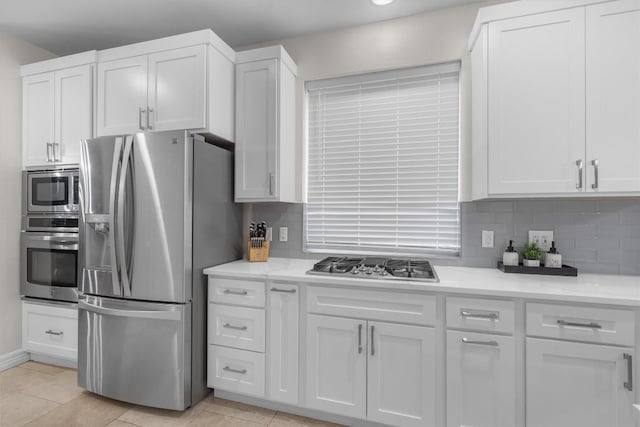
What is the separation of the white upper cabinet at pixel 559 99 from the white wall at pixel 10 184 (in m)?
3.72

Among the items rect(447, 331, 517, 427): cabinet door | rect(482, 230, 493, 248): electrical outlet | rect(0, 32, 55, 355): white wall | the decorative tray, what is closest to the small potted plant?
the decorative tray

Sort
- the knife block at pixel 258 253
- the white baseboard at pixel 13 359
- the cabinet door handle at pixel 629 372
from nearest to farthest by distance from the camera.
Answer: the cabinet door handle at pixel 629 372 < the knife block at pixel 258 253 < the white baseboard at pixel 13 359

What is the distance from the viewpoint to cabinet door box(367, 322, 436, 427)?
5.55 ft

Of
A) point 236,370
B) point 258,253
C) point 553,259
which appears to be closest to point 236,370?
point 236,370

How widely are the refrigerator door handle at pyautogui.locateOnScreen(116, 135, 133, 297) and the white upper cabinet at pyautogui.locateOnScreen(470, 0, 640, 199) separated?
89.9 inches

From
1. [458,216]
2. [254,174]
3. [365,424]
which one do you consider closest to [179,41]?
[254,174]

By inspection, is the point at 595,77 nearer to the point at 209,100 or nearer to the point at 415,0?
the point at 415,0

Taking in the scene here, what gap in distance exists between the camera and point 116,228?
204 centimetres

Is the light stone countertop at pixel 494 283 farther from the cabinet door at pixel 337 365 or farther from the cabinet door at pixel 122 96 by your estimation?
the cabinet door at pixel 122 96

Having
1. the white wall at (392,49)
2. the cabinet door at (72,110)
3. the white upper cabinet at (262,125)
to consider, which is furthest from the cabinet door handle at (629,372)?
the cabinet door at (72,110)

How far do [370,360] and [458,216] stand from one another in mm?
1218

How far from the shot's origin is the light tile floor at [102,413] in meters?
1.93

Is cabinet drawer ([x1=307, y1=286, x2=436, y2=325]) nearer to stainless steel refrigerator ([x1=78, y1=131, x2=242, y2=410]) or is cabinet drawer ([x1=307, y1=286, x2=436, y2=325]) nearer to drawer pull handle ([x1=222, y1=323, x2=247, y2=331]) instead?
drawer pull handle ([x1=222, y1=323, x2=247, y2=331])

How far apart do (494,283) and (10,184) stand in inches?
150
